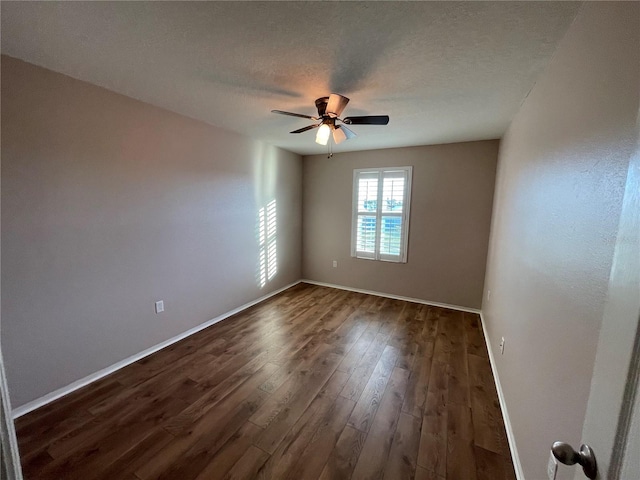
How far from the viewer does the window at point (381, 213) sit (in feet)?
13.1

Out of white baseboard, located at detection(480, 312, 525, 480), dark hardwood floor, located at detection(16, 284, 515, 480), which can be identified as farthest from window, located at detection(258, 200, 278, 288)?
white baseboard, located at detection(480, 312, 525, 480)

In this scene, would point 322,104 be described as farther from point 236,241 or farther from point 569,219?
point 236,241

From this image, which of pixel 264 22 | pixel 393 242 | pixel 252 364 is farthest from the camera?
pixel 393 242

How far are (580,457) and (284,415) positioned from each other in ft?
5.55

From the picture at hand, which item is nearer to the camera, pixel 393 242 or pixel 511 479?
pixel 511 479

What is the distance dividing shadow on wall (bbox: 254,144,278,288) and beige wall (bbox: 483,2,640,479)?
305cm

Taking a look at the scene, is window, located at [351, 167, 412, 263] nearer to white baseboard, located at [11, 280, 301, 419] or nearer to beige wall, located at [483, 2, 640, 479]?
beige wall, located at [483, 2, 640, 479]

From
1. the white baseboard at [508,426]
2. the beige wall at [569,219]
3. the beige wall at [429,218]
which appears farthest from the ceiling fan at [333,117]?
the white baseboard at [508,426]

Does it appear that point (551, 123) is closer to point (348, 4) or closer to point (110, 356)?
point (348, 4)

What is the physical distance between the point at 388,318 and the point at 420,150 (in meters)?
2.47

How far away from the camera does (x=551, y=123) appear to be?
143 cm

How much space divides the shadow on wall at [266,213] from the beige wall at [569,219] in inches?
120

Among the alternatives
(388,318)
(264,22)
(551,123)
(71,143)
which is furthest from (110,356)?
(551,123)

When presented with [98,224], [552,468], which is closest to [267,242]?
[98,224]
